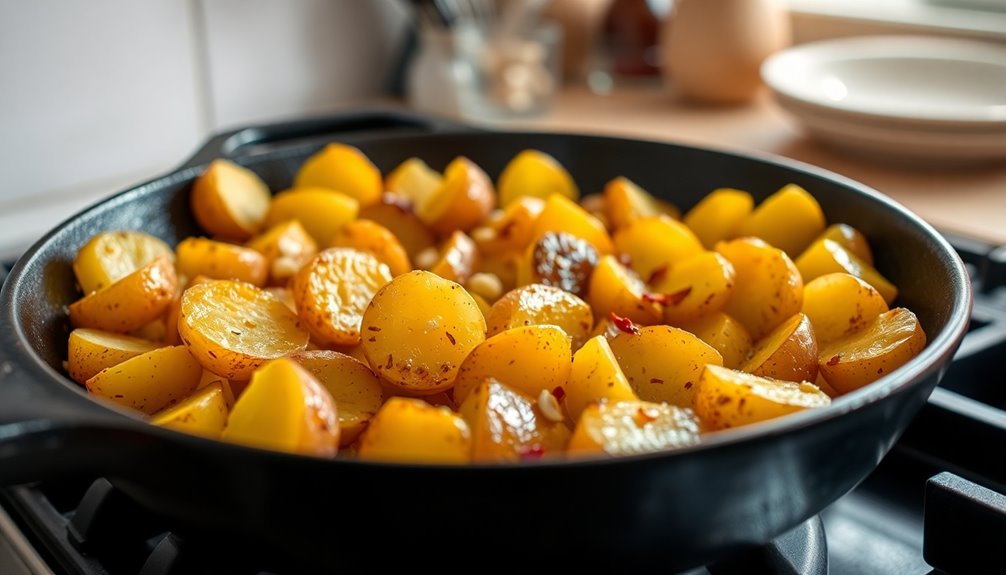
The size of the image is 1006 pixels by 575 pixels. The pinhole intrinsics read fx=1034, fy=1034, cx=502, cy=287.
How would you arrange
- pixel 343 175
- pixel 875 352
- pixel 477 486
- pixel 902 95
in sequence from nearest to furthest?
pixel 477 486, pixel 875 352, pixel 343 175, pixel 902 95

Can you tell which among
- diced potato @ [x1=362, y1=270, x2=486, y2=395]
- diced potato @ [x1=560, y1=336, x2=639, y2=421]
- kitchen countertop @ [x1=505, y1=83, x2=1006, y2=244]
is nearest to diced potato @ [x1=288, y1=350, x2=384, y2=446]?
diced potato @ [x1=362, y1=270, x2=486, y2=395]

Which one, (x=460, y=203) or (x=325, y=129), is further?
(x=325, y=129)

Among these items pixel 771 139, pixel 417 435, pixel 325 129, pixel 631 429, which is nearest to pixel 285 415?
pixel 417 435

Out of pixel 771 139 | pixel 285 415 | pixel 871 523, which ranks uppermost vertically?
pixel 285 415

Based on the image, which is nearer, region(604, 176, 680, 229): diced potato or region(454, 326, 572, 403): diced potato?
region(454, 326, 572, 403): diced potato

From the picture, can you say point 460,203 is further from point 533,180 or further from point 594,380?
point 594,380

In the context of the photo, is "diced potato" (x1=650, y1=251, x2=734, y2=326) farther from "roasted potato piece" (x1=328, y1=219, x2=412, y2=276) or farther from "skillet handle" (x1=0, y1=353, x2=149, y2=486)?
"skillet handle" (x1=0, y1=353, x2=149, y2=486)
